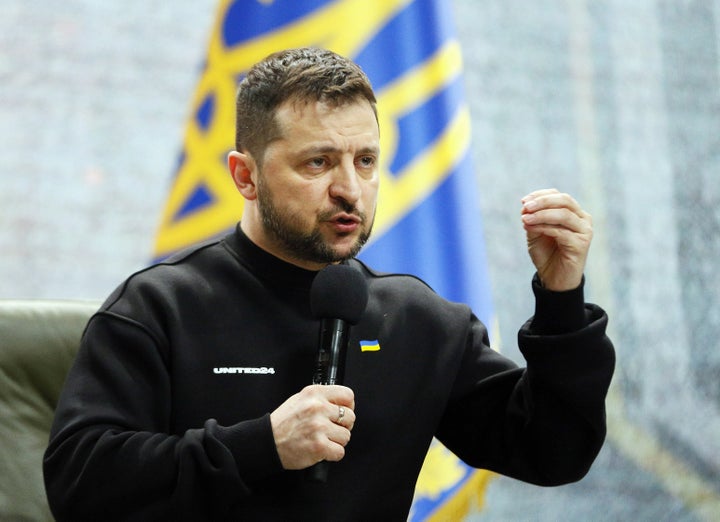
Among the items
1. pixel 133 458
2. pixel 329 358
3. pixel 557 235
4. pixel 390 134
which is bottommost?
pixel 133 458

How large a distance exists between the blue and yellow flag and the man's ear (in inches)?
28.4

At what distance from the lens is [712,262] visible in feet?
8.56

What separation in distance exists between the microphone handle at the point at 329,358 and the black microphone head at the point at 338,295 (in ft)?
0.04

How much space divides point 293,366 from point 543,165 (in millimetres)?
1508

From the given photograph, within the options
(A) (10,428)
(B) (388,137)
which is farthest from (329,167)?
(B) (388,137)

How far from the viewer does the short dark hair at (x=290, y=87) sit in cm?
125

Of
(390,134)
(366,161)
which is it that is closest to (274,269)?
(366,161)

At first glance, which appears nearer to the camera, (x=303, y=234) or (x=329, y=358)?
(x=329, y=358)

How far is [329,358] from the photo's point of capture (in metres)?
1.07

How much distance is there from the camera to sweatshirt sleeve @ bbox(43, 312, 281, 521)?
1.06 meters

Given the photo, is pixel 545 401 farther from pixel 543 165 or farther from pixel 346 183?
pixel 543 165

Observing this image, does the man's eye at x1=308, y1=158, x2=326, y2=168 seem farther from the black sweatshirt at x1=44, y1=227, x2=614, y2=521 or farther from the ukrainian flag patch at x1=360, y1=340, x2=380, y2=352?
the ukrainian flag patch at x1=360, y1=340, x2=380, y2=352

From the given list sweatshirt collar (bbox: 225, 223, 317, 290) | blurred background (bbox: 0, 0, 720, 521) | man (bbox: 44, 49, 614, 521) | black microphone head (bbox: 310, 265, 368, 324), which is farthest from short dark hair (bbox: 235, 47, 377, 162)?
blurred background (bbox: 0, 0, 720, 521)

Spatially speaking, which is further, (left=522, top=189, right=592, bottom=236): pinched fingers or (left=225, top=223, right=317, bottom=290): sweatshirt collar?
(left=225, top=223, right=317, bottom=290): sweatshirt collar
